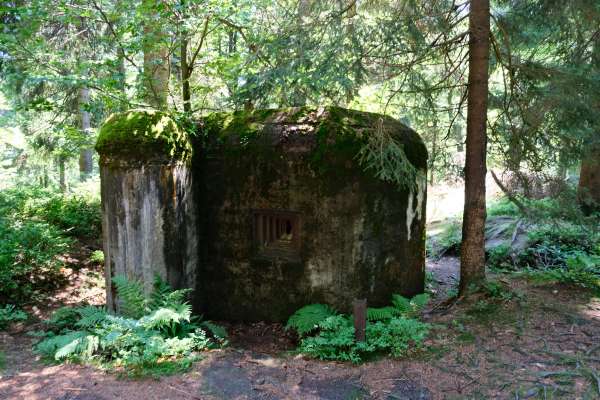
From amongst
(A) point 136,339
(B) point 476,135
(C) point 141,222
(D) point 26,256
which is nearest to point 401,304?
(B) point 476,135

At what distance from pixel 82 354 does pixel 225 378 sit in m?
1.85

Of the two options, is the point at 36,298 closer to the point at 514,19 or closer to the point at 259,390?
the point at 259,390

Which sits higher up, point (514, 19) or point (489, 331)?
point (514, 19)

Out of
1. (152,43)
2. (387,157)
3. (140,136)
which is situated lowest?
(387,157)

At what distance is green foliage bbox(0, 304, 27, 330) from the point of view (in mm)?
6621

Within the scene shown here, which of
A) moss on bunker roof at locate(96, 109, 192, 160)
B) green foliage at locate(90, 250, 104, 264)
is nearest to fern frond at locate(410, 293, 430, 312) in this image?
moss on bunker roof at locate(96, 109, 192, 160)

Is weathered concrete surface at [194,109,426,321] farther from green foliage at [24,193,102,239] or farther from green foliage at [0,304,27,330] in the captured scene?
green foliage at [24,193,102,239]

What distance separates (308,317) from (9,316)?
4.75 m

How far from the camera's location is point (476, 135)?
6.59m

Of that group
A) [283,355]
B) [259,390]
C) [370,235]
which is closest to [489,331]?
[370,235]

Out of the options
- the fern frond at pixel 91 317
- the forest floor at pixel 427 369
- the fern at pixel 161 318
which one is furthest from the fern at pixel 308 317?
the fern frond at pixel 91 317

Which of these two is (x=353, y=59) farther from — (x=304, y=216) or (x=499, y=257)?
(x=499, y=257)

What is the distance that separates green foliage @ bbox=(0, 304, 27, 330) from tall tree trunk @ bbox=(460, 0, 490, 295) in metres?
7.22

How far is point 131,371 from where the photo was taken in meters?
4.82
